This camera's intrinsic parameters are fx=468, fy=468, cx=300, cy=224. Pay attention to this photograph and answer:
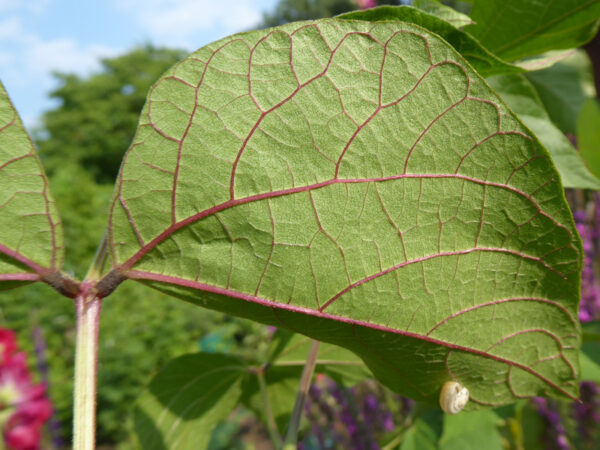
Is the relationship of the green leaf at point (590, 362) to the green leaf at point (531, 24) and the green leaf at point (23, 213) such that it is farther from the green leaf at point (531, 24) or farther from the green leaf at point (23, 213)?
the green leaf at point (23, 213)

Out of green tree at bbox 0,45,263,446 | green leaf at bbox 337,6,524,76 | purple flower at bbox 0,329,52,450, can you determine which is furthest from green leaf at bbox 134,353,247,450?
green tree at bbox 0,45,263,446

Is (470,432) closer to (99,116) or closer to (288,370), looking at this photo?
(288,370)

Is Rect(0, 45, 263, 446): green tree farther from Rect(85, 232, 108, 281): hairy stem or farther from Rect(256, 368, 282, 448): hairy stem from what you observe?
Rect(85, 232, 108, 281): hairy stem

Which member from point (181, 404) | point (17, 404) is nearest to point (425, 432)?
point (181, 404)

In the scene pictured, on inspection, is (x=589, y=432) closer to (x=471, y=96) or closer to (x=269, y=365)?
(x=269, y=365)

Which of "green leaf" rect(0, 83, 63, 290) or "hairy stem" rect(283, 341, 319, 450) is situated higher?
"green leaf" rect(0, 83, 63, 290)

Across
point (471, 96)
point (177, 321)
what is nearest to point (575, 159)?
point (471, 96)
